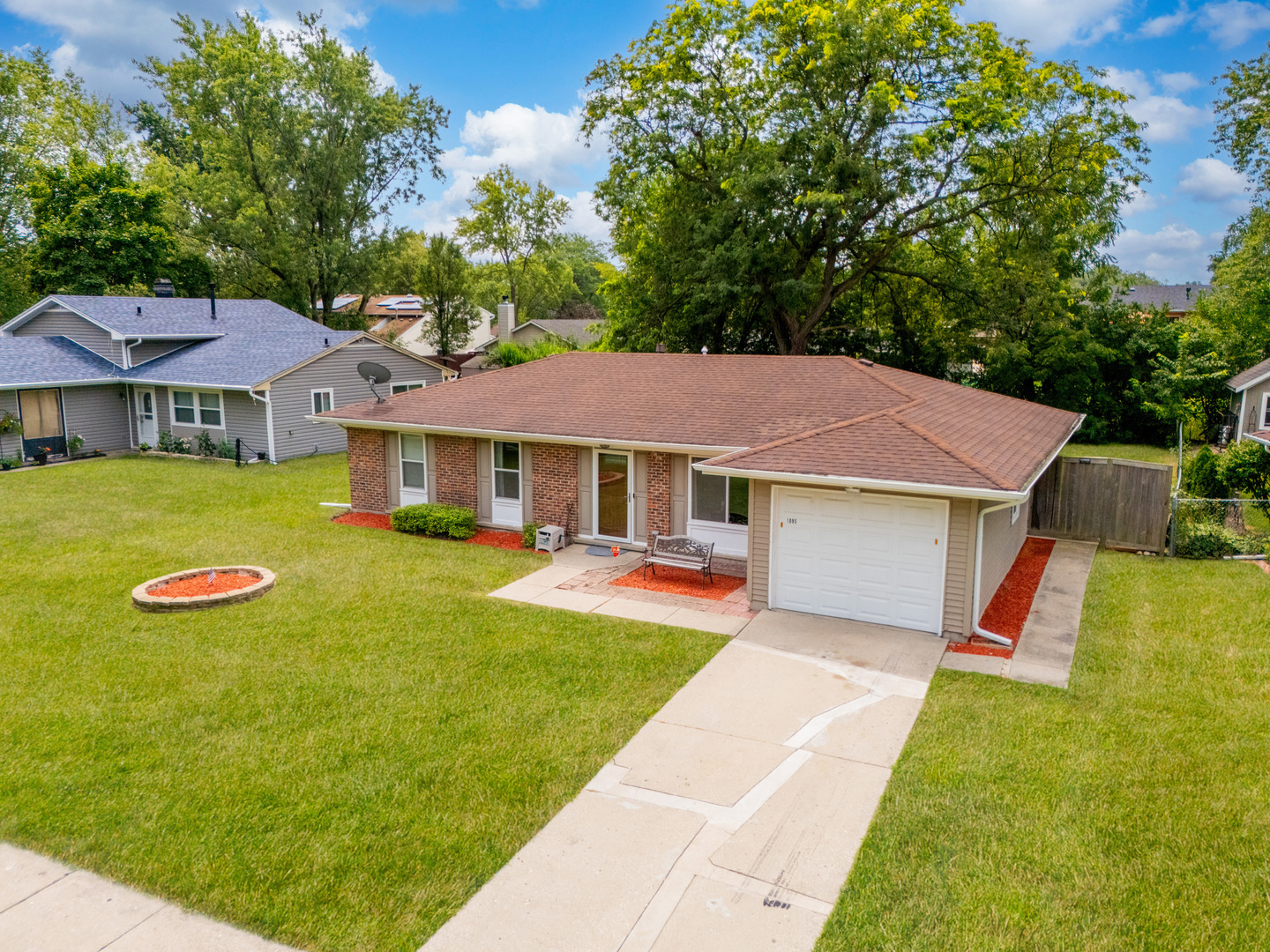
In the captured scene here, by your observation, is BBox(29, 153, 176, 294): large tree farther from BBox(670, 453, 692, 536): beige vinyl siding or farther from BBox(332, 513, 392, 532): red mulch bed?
BBox(670, 453, 692, 536): beige vinyl siding

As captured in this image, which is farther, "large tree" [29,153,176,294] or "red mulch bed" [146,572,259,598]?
"large tree" [29,153,176,294]

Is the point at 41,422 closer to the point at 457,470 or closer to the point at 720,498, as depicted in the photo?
the point at 457,470

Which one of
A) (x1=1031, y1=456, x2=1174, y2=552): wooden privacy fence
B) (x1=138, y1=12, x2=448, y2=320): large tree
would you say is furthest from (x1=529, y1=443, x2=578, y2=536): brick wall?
(x1=138, y1=12, x2=448, y2=320): large tree

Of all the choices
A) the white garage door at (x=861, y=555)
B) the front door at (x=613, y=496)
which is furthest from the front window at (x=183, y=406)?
the white garage door at (x=861, y=555)

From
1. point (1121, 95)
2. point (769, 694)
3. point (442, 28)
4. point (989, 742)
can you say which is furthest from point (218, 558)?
point (1121, 95)

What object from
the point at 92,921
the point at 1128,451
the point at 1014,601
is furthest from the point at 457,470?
the point at 1128,451

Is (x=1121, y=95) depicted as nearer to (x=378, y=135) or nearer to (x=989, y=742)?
(x=989, y=742)
